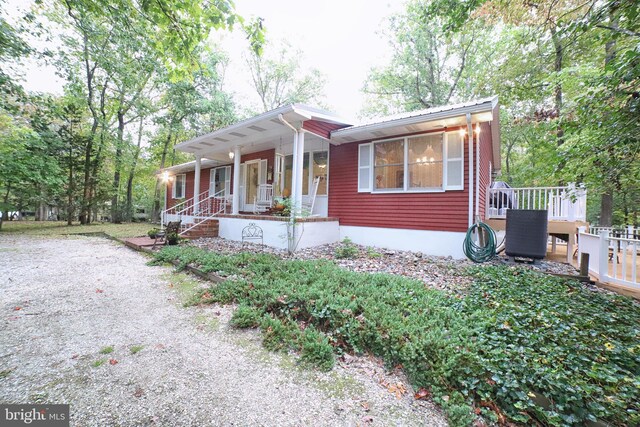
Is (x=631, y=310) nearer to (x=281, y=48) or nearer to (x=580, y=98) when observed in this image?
(x=580, y=98)

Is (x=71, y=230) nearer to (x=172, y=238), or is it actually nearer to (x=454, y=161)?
(x=172, y=238)

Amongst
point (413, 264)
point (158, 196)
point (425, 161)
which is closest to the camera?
point (413, 264)

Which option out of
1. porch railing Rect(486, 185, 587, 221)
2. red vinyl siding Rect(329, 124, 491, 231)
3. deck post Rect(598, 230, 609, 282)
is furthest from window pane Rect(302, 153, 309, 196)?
deck post Rect(598, 230, 609, 282)

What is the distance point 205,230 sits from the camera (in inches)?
353

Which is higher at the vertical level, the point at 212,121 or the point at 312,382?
the point at 212,121

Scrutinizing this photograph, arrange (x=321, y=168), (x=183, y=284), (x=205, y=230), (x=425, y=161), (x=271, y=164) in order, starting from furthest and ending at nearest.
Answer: (x=271, y=164)
(x=205, y=230)
(x=321, y=168)
(x=425, y=161)
(x=183, y=284)

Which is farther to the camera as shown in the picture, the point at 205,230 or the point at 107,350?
the point at 205,230

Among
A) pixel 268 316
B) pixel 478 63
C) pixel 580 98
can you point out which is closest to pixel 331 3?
pixel 580 98

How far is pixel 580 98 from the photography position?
3279mm

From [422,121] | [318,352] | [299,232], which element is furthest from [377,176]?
[318,352]

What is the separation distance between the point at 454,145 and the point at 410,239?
8.37 feet

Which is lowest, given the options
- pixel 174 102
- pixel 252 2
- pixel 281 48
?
pixel 252 2

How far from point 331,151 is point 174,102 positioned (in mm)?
12916

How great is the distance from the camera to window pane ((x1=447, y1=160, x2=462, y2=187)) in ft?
20.1
